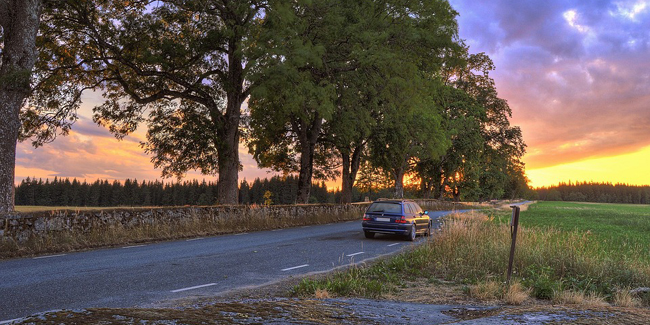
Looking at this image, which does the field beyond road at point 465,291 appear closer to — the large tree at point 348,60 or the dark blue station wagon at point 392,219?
the dark blue station wagon at point 392,219

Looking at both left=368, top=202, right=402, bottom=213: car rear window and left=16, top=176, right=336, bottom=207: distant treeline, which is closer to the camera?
left=368, top=202, right=402, bottom=213: car rear window

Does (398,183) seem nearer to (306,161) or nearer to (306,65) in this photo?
(306,161)

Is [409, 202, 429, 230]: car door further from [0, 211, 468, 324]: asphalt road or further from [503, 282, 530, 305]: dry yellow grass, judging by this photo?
[503, 282, 530, 305]: dry yellow grass

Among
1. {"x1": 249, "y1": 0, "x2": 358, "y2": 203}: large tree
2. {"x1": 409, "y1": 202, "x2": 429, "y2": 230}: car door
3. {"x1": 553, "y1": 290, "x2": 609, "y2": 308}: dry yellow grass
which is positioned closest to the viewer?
{"x1": 553, "y1": 290, "x2": 609, "y2": 308}: dry yellow grass

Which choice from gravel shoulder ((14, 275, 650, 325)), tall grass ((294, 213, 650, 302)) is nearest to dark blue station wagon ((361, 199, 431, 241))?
tall grass ((294, 213, 650, 302))

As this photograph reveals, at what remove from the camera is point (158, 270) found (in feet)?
33.2

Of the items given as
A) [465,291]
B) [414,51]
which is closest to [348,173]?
[414,51]

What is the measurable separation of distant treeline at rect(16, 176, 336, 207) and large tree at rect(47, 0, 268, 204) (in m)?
64.7

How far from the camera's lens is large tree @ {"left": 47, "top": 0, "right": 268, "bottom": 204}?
68.7ft

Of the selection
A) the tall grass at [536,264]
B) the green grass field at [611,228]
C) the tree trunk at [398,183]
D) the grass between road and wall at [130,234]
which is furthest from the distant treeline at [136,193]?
the tall grass at [536,264]

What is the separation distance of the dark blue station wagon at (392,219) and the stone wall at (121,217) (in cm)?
596

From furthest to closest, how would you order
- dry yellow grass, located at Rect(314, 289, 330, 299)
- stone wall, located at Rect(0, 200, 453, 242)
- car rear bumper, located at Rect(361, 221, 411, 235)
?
car rear bumper, located at Rect(361, 221, 411, 235) → stone wall, located at Rect(0, 200, 453, 242) → dry yellow grass, located at Rect(314, 289, 330, 299)

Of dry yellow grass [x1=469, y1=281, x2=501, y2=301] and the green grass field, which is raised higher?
the green grass field

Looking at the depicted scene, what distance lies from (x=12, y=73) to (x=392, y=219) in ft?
46.6
